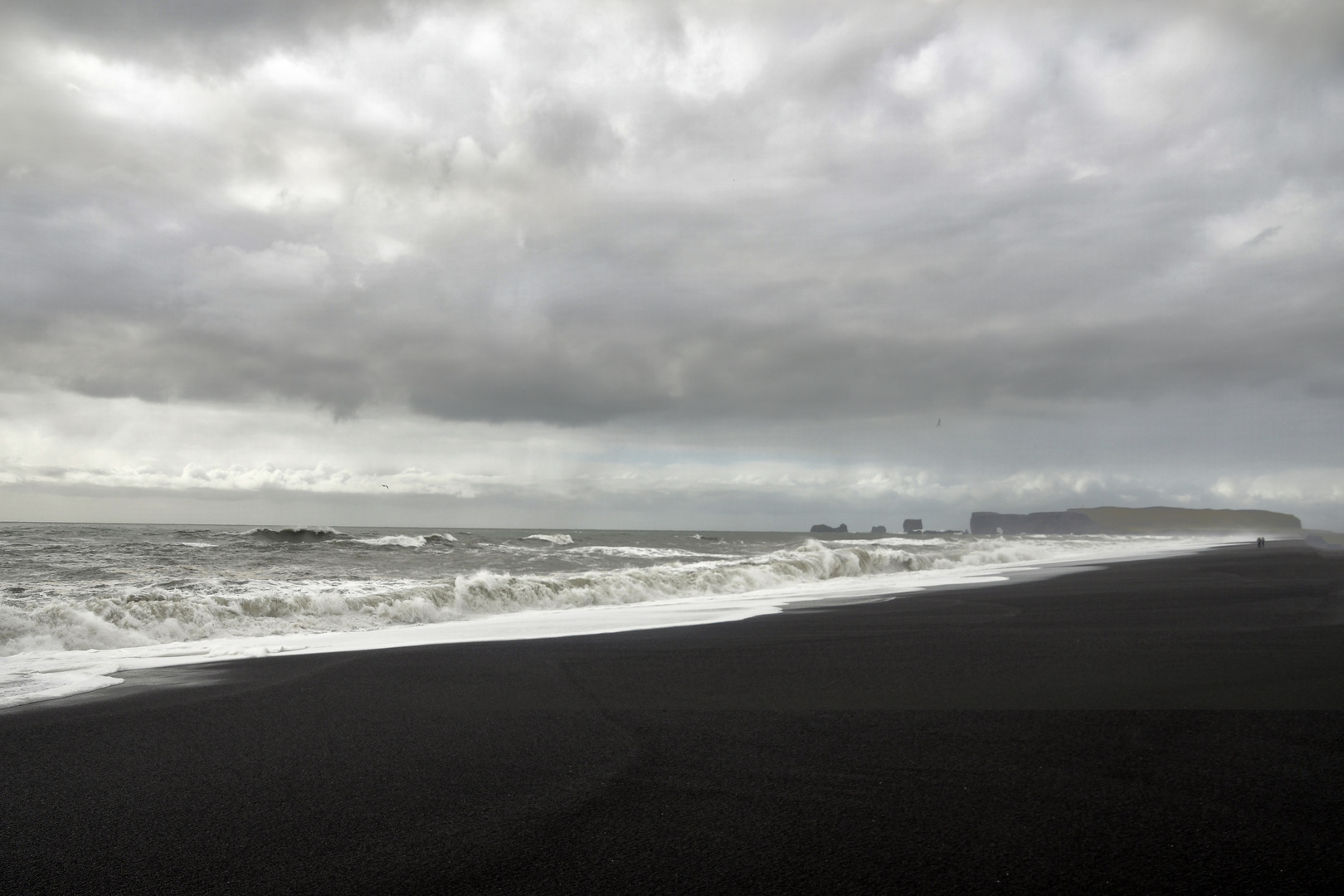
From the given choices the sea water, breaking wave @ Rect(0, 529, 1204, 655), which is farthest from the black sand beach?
breaking wave @ Rect(0, 529, 1204, 655)

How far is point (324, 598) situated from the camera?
12078mm

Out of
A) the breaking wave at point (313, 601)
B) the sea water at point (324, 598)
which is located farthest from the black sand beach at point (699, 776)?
the breaking wave at point (313, 601)

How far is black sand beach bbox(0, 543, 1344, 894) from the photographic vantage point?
8.70ft

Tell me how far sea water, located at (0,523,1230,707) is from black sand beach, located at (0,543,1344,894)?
2257mm

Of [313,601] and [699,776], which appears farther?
[313,601]

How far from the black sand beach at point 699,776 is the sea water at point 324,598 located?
2257 millimetres

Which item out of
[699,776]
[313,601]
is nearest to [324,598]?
[313,601]

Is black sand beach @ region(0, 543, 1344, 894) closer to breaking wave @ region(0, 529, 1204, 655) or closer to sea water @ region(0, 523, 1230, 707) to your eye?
sea water @ region(0, 523, 1230, 707)

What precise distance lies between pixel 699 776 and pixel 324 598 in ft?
33.2

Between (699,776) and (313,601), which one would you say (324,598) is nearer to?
(313,601)

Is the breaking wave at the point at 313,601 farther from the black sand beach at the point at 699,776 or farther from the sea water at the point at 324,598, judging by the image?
the black sand beach at the point at 699,776

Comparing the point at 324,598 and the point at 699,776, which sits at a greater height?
the point at 699,776

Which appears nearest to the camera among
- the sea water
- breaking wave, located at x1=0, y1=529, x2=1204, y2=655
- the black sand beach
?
the black sand beach

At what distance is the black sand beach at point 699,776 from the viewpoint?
2.65m
